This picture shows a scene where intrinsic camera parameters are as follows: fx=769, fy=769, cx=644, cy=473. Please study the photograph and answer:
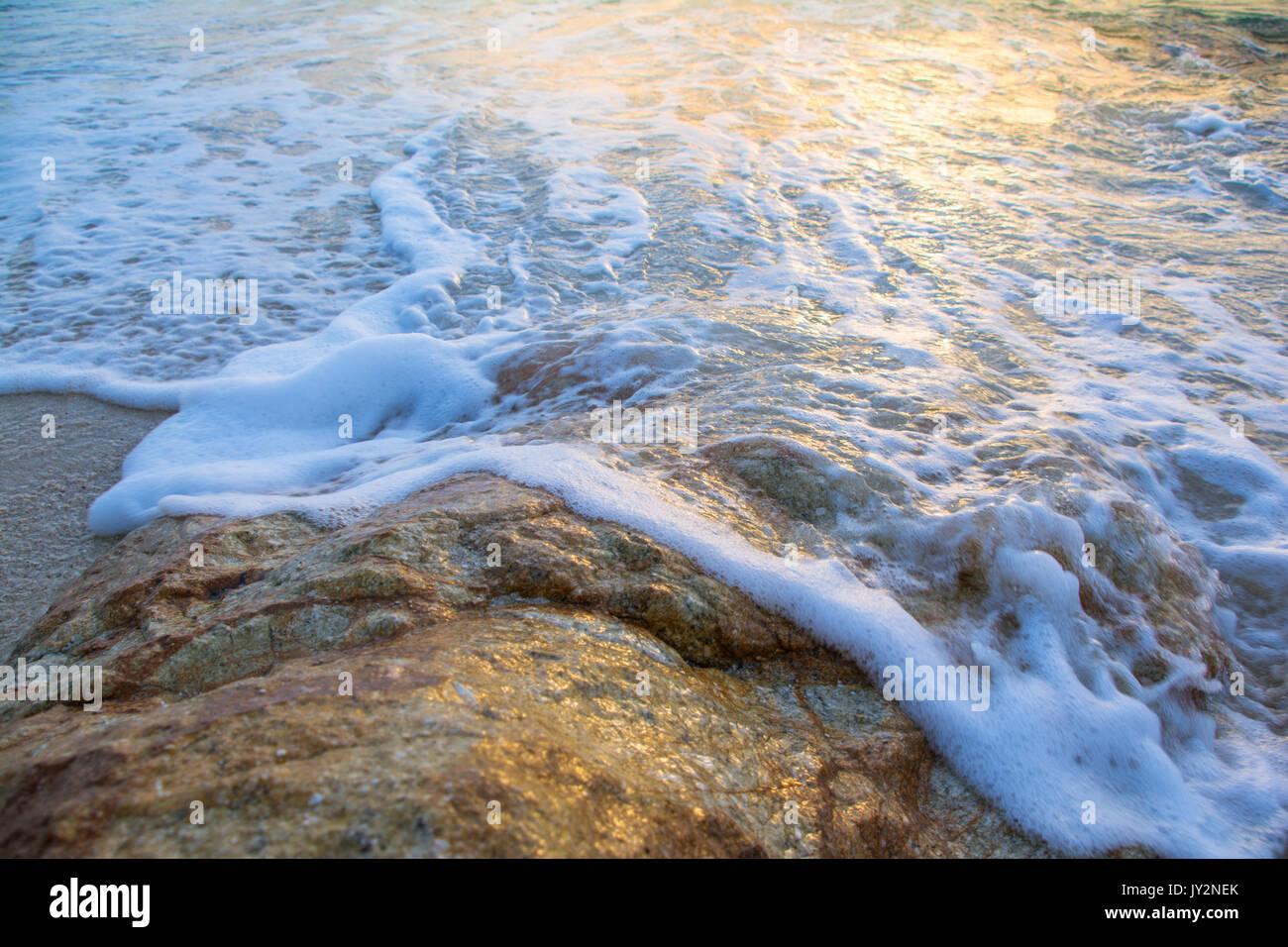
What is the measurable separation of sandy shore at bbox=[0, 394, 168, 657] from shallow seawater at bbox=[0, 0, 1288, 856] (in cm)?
14

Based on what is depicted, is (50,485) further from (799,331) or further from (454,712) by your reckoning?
(799,331)

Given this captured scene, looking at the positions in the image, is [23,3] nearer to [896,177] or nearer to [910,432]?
[896,177]

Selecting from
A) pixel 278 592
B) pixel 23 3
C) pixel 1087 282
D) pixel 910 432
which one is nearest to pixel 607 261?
pixel 910 432

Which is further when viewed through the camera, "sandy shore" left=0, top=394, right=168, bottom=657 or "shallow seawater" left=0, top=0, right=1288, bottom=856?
"sandy shore" left=0, top=394, right=168, bottom=657

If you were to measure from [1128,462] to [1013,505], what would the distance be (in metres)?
0.95

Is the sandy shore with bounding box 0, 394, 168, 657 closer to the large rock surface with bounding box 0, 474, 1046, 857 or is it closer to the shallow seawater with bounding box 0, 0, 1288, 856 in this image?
the shallow seawater with bounding box 0, 0, 1288, 856

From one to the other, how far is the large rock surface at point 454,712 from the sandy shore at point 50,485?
0.80 feet

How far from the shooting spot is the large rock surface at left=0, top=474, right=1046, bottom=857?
1464 mm

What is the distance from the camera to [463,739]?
1.63 meters

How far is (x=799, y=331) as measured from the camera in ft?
14.1

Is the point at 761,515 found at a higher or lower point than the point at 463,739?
lower

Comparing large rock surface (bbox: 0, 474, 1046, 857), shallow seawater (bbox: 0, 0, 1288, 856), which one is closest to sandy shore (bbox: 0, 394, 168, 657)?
shallow seawater (bbox: 0, 0, 1288, 856)

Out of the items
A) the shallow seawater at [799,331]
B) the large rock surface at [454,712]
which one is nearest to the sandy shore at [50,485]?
the shallow seawater at [799,331]

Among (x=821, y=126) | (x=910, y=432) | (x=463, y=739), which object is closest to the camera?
(x=463, y=739)
